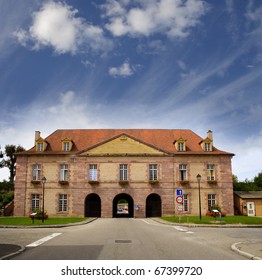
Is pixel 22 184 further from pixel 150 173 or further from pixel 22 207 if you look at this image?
pixel 150 173

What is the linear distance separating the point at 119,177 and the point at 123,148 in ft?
11.2

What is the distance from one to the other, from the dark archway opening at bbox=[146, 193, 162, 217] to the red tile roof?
6250 millimetres

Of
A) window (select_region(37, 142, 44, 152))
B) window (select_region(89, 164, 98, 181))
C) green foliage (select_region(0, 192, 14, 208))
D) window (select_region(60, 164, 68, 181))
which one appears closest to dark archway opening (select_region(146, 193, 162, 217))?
window (select_region(89, 164, 98, 181))

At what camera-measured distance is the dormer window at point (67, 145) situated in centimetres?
4112

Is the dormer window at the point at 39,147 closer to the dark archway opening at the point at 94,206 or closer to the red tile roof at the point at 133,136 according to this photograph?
the red tile roof at the point at 133,136

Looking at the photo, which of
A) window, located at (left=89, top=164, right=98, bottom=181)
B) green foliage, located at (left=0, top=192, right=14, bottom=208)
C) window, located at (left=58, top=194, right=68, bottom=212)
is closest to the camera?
window, located at (left=58, top=194, right=68, bottom=212)

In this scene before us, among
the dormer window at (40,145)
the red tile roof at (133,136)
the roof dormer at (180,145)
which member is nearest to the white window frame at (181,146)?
the roof dormer at (180,145)

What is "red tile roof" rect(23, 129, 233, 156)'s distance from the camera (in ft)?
136

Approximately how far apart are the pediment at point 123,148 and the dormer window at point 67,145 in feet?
6.66

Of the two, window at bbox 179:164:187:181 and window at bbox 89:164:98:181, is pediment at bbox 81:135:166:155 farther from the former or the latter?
window at bbox 179:164:187:181

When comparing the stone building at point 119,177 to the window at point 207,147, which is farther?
the window at point 207,147

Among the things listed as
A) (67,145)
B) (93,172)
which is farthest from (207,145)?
(67,145)
